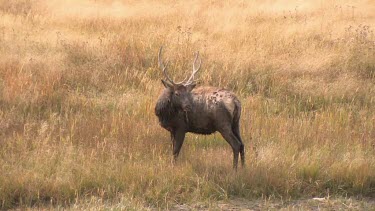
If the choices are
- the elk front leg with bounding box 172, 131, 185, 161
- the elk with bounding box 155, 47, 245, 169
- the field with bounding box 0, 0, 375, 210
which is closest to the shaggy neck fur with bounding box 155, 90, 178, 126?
the elk with bounding box 155, 47, 245, 169

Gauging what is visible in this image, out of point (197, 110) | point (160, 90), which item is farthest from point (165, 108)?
point (160, 90)

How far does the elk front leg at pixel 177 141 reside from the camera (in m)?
7.14

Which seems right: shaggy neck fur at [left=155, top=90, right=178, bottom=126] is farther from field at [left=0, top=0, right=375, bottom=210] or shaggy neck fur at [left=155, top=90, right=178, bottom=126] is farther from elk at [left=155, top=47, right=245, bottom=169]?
field at [left=0, top=0, right=375, bottom=210]

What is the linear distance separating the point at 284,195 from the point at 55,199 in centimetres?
254

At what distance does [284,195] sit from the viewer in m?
7.06

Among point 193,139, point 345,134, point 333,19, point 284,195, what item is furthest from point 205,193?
point 333,19

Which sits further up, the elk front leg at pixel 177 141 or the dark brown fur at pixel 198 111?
the dark brown fur at pixel 198 111

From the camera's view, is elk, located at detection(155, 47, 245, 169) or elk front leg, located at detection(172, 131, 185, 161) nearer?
elk, located at detection(155, 47, 245, 169)

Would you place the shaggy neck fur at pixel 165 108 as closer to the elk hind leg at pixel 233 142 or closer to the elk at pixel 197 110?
the elk at pixel 197 110

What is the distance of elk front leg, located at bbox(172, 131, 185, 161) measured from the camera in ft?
23.4

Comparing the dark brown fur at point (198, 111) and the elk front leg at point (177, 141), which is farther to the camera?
the elk front leg at point (177, 141)

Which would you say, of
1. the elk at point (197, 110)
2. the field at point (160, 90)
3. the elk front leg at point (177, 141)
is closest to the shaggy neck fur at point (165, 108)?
the elk at point (197, 110)

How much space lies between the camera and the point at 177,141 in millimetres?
7199

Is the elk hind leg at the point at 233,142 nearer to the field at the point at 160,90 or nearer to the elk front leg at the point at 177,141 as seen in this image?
the field at the point at 160,90
